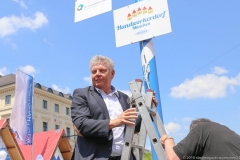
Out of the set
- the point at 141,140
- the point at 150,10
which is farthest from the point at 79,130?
the point at 150,10

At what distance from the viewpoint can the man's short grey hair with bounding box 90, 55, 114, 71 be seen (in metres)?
2.82

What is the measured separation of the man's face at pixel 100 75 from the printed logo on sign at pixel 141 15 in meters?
3.12

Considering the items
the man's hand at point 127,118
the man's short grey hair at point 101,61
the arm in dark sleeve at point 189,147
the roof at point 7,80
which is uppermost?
the roof at point 7,80

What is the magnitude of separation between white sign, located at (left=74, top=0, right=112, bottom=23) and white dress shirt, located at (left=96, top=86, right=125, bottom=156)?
11.3 ft

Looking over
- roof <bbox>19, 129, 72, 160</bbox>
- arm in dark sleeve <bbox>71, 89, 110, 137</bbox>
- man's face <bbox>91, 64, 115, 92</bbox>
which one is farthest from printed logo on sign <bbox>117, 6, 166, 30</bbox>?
roof <bbox>19, 129, 72, 160</bbox>

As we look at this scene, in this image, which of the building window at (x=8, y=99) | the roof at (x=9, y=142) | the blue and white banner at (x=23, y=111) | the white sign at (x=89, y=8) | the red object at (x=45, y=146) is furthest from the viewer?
the building window at (x=8, y=99)

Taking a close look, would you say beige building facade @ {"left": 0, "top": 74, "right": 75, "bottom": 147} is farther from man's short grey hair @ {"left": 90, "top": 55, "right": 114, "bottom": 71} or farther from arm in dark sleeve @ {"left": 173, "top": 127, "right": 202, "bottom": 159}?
arm in dark sleeve @ {"left": 173, "top": 127, "right": 202, "bottom": 159}

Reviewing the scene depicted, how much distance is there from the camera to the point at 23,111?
11.4 meters

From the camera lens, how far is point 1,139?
10.7m

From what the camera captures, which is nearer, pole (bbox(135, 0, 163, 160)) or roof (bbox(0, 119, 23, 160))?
pole (bbox(135, 0, 163, 160))

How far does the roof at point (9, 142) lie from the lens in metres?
10.6

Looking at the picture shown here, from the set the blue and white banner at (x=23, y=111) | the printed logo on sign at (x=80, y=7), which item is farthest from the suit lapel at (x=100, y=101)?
the blue and white banner at (x=23, y=111)

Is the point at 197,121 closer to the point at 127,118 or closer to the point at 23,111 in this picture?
the point at 127,118

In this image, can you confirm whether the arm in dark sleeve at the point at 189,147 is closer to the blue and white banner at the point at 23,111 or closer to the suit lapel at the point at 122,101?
the suit lapel at the point at 122,101
